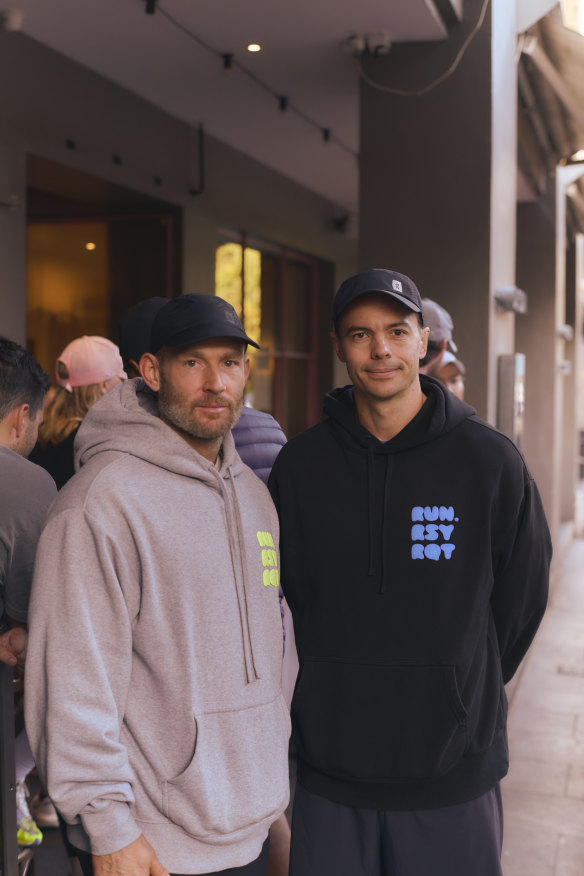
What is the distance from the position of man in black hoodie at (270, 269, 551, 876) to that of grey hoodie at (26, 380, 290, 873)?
0.22m

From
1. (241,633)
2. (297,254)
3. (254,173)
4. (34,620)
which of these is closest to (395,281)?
(241,633)

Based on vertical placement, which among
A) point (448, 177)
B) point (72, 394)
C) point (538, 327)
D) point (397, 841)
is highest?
point (448, 177)

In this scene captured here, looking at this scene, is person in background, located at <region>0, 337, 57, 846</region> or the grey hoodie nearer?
the grey hoodie

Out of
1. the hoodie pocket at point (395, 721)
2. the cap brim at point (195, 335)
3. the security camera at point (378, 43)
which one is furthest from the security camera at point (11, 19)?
the hoodie pocket at point (395, 721)

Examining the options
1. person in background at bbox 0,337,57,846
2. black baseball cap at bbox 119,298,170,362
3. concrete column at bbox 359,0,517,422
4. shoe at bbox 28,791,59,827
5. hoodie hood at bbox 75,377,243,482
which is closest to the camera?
hoodie hood at bbox 75,377,243,482

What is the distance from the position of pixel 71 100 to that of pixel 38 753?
5.85 m

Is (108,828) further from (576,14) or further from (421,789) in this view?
(576,14)

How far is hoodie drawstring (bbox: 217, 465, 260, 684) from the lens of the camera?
6.61 feet

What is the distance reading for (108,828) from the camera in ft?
5.92

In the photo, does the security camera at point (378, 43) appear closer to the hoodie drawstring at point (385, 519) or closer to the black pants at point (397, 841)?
the hoodie drawstring at point (385, 519)

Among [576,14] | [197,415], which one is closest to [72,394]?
[197,415]

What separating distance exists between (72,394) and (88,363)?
0.54ft

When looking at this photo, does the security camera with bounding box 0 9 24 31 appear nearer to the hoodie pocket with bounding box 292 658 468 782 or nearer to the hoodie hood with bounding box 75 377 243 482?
the hoodie hood with bounding box 75 377 243 482

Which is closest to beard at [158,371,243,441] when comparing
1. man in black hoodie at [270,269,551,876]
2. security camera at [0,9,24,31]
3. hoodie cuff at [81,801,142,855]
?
man in black hoodie at [270,269,551,876]
